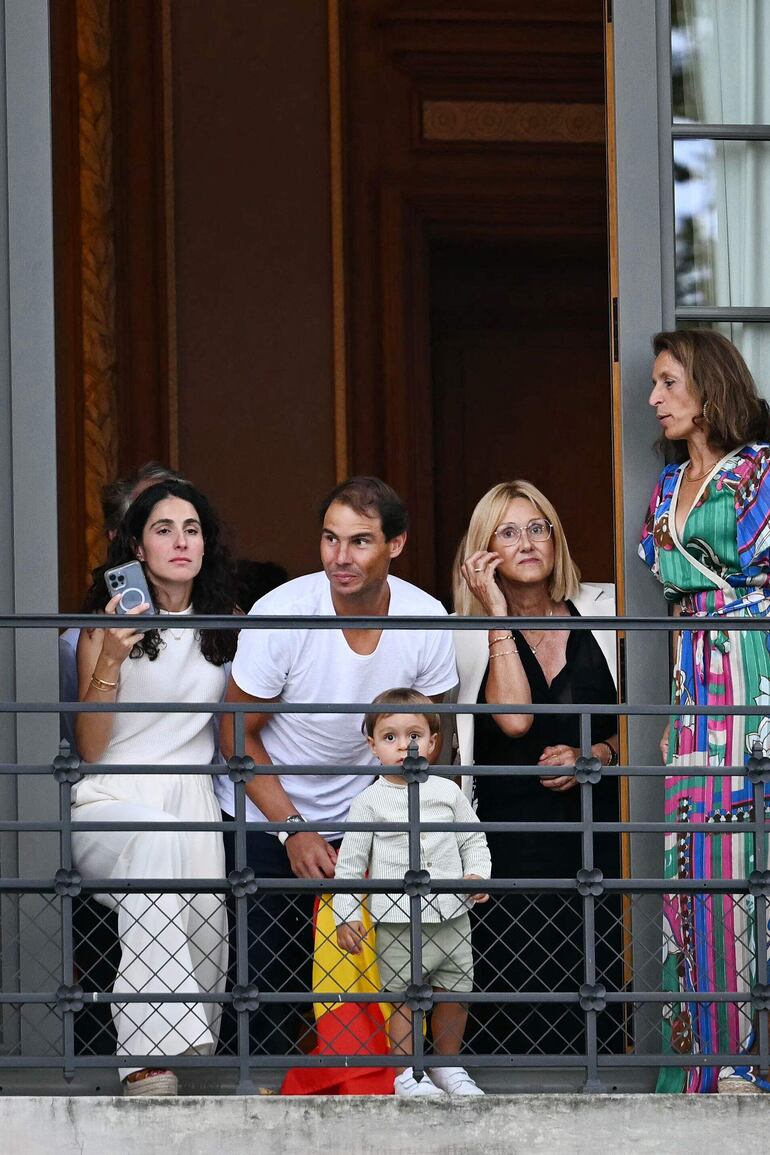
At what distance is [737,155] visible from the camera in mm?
5375

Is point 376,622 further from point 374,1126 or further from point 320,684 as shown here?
point 374,1126

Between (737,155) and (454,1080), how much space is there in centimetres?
256

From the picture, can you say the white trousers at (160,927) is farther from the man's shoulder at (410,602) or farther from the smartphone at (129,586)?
the man's shoulder at (410,602)

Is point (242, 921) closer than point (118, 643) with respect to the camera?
Yes

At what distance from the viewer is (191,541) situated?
519cm

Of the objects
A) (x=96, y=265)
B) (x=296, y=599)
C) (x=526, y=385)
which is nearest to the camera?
(x=296, y=599)

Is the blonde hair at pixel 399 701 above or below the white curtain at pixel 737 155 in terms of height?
below

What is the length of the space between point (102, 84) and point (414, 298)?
1768 mm

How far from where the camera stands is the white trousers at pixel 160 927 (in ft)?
15.4

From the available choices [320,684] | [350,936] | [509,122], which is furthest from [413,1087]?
[509,122]

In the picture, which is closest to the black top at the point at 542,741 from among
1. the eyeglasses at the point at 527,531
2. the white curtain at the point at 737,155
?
the eyeglasses at the point at 527,531

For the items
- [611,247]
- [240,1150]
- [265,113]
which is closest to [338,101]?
[265,113]

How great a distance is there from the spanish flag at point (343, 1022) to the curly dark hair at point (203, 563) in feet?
2.49

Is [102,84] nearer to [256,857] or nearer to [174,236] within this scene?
[174,236]
